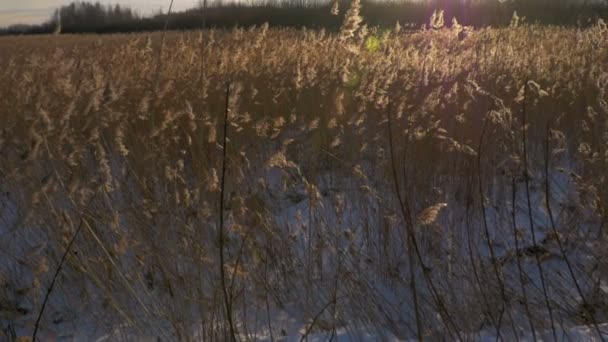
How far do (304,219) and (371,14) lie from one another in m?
21.8

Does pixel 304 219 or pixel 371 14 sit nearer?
pixel 304 219

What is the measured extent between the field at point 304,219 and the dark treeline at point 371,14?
691 centimetres

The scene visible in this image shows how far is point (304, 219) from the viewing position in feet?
9.95

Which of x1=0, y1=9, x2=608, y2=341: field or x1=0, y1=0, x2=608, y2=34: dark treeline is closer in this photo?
x1=0, y1=9, x2=608, y2=341: field

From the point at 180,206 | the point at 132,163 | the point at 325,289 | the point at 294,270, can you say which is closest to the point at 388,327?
the point at 325,289

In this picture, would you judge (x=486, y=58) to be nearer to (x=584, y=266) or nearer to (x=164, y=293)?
(x=584, y=266)

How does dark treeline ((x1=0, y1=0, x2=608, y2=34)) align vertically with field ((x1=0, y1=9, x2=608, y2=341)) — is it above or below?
above

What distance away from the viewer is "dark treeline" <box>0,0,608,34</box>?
16.7m

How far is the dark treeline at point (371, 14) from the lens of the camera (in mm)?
16656

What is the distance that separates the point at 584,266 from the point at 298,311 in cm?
122

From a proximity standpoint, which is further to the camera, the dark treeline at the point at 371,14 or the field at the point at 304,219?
the dark treeline at the point at 371,14

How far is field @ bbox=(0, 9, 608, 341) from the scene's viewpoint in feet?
6.77

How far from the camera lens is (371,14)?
2358cm

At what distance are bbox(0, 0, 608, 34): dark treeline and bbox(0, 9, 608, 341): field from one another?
6912 mm
